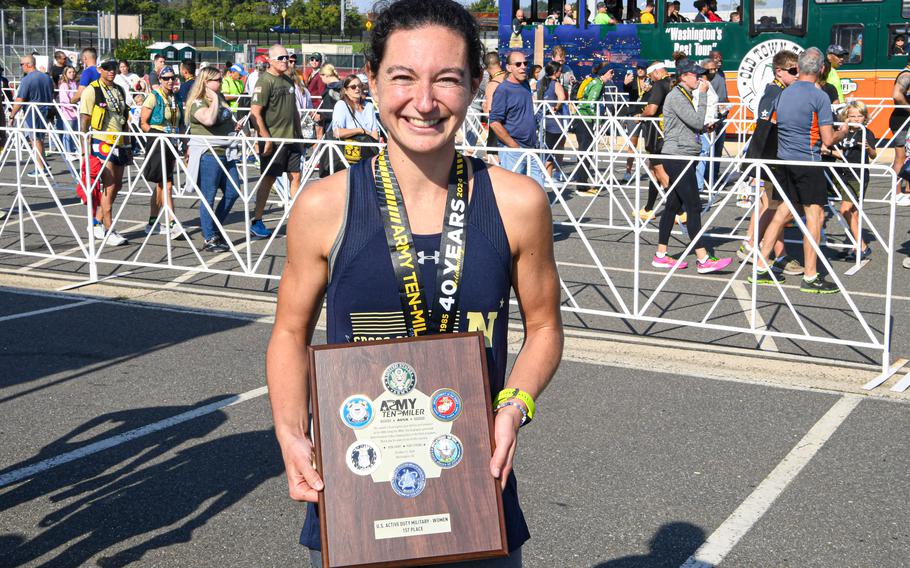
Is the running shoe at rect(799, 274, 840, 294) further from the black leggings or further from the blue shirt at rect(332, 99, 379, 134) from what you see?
the blue shirt at rect(332, 99, 379, 134)

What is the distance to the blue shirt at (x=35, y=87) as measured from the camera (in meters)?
18.4

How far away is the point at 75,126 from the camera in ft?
66.1

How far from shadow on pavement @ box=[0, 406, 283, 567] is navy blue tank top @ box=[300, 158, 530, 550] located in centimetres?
245

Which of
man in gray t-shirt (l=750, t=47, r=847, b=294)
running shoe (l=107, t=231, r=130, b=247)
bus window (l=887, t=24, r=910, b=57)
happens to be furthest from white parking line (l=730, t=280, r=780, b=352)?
bus window (l=887, t=24, r=910, b=57)

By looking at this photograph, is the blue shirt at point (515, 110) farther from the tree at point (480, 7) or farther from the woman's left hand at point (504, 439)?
the woman's left hand at point (504, 439)

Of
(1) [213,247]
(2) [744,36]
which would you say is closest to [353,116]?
(1) [213,247]

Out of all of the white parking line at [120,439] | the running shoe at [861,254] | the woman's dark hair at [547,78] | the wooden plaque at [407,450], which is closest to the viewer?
the wooden plaque at [407,450]

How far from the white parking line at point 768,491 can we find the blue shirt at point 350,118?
6.51 m

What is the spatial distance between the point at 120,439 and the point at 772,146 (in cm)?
636

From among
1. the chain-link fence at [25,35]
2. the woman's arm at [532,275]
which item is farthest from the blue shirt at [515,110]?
the chain-link fence at [25,35]

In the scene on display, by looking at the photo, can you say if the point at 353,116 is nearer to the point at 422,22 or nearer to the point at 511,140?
the point at 511,140

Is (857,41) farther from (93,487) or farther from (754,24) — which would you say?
(93,487)

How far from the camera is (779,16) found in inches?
838

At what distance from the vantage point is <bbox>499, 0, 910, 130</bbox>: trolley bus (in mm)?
20203
